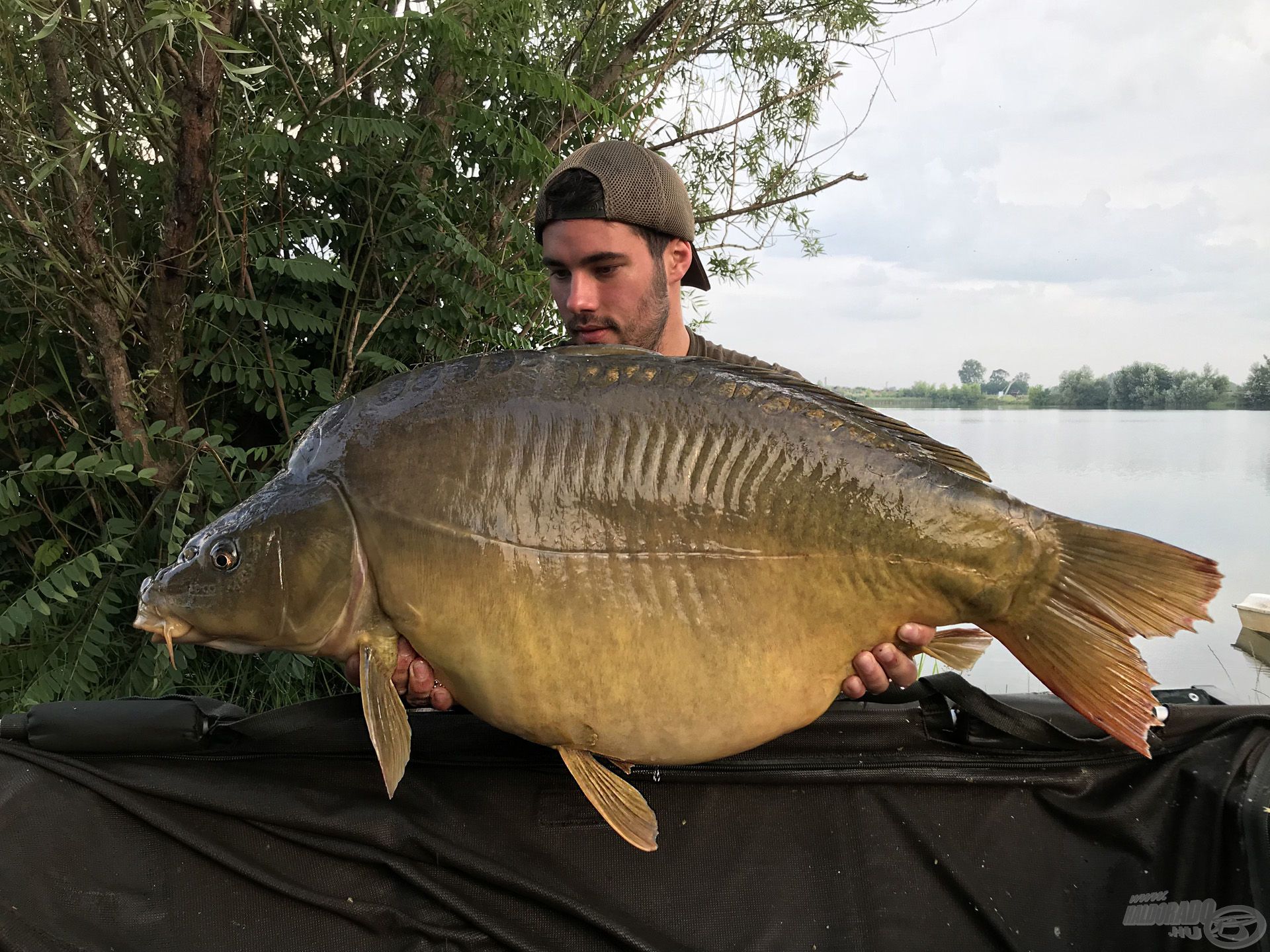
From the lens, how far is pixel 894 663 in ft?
3.93

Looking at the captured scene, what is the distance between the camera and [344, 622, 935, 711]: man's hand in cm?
117

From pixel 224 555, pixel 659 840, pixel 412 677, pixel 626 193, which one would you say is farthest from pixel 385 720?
pixel 626 193

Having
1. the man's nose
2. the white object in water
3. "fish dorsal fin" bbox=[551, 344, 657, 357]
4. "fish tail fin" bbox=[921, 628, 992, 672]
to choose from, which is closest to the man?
the man's nose

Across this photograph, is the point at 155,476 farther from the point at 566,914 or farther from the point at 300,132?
the point at 566,914

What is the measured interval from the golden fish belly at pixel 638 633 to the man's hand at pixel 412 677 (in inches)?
1.9

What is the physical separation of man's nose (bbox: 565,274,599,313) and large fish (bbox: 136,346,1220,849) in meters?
0.87

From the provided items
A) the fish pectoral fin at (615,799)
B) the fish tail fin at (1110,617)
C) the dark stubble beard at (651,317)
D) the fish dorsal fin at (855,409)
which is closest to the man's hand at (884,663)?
the fish tail fin at (1110,617)

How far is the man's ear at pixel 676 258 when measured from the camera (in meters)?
2.12

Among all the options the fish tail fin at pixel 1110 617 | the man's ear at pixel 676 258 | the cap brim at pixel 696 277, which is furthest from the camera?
the cap brim at pixel 696 277

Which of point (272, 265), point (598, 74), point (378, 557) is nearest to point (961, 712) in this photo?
point (378, 557)

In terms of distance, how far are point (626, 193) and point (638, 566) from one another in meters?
1.15

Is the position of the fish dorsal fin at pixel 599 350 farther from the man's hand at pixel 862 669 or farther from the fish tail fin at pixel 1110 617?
the fish tail fin at pixel 1110 617

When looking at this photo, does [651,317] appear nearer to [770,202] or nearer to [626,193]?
[626,193]

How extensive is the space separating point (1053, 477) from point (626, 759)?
808 centimetres
